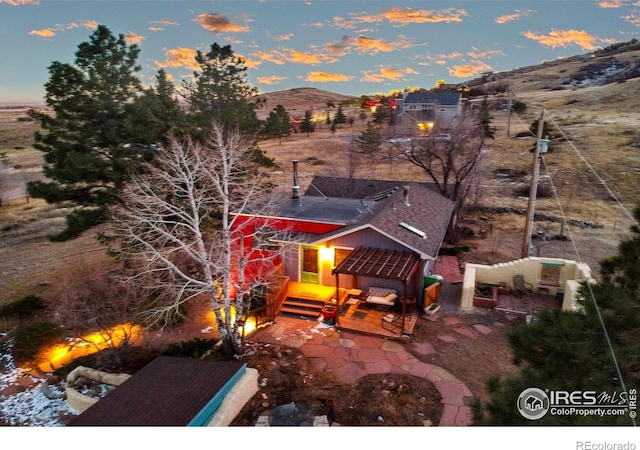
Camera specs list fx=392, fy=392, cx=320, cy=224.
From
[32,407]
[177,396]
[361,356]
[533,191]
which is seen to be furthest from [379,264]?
[32,407]

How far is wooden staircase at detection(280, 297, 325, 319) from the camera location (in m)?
13.2

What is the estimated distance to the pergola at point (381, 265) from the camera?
1139cm

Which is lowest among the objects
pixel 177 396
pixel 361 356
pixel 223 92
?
pixel 361 356

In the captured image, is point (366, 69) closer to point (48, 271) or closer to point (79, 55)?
point (79, 55)

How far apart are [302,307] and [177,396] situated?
641cm

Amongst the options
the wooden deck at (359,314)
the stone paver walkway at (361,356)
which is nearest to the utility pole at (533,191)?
the wooden deck at (359,314)

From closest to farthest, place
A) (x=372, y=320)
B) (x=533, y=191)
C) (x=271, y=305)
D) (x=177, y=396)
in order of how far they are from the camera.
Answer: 1. (x=177, y=396)
2. (x=372, y=320)
3. (x=271, y=305)
4. (x=533, y=191)

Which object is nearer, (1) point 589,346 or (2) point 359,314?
(1) point 589,346

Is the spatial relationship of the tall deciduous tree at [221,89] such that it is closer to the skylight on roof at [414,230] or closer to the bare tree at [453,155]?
the bare tree at [453,155]

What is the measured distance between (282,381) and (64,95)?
12.6 metres

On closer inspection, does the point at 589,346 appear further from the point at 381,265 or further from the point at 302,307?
the point at 302,307

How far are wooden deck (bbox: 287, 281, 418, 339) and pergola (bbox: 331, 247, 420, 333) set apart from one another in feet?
1.34

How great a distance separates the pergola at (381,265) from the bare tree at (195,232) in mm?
2408

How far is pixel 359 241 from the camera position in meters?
13.8
